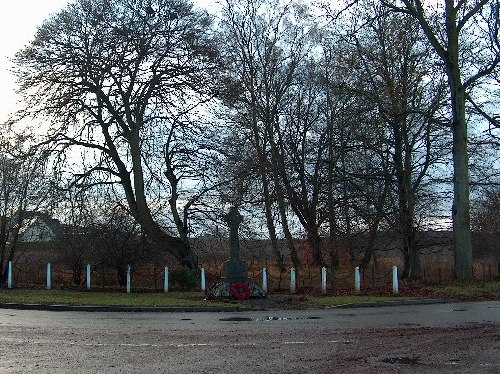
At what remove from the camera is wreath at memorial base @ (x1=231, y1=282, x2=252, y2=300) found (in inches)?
863

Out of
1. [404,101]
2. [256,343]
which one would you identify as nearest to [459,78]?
[404,101]

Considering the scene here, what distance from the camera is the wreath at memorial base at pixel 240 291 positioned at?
71.9ft

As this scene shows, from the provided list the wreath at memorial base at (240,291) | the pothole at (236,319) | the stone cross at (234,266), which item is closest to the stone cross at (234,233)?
the stone cross at (234,266)

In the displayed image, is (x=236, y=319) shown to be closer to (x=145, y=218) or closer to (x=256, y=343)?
(x=256, y=343)

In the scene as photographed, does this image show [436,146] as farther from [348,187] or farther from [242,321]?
[242,321]

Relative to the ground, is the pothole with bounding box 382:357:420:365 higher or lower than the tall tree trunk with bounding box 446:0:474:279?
lower

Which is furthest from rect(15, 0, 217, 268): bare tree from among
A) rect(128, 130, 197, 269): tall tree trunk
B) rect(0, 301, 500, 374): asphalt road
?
rect(0, 301, 500, 374): asphalt road

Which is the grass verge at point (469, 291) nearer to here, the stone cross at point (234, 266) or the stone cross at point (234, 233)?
the stone cross at point (234, 266)

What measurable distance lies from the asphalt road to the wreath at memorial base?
5.09 meters

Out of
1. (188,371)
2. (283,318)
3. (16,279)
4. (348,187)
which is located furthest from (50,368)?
(348,187)

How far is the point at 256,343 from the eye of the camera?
11062mm

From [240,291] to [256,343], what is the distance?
10994 millimetres

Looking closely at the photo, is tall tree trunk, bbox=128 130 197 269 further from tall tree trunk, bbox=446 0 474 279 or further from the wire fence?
tall tree trunk, bbox=446 0 474 279

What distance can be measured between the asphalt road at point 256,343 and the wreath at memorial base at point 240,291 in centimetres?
509
